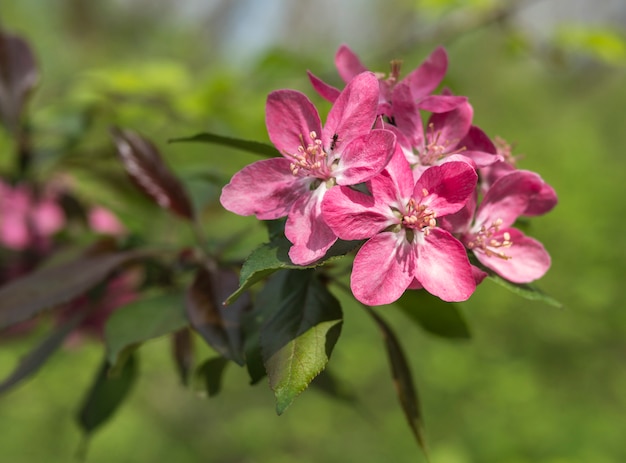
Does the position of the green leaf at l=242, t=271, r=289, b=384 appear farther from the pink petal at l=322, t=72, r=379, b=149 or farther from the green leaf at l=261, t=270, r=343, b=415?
the pink petal at l=322, t=72, r=379, b=149

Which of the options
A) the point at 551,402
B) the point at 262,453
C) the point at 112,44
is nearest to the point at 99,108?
the point at 262,453

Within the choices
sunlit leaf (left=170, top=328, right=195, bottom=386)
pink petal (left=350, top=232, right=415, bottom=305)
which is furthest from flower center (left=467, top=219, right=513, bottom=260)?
sunlit leaf (left=170, top=328, right=195, bottom=386)

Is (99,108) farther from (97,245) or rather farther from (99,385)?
(99,385)

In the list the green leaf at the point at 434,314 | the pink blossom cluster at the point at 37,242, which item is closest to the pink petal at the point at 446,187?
the green leaf at the point at 434,314

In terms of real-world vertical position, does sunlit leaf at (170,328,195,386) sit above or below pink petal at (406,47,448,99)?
below

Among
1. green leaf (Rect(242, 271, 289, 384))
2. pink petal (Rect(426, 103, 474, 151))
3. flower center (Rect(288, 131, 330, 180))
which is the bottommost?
green leaf (Rect(242, 271, 289, 384))

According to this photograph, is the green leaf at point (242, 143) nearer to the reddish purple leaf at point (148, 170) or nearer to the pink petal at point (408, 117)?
the pink petal at point (408, 117)
